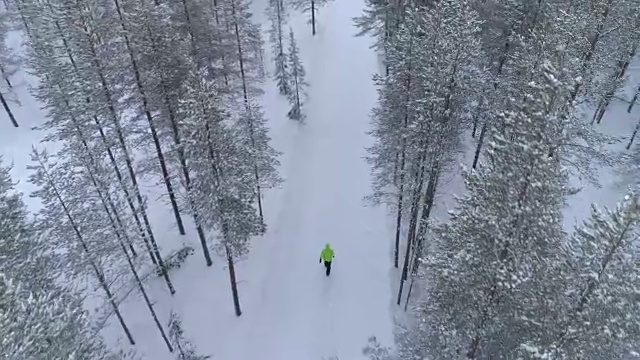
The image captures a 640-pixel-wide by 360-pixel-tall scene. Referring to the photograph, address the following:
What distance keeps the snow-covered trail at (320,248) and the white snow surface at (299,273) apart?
2.1 inches

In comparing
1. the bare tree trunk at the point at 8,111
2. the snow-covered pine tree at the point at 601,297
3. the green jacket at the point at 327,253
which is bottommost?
the green jacket at the point at 327,253

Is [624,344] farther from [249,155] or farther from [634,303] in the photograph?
[249,155]

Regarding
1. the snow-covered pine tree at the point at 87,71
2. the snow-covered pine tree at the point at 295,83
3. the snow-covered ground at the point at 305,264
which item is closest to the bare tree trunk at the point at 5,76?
the snow-covered ground at the point at 305,264

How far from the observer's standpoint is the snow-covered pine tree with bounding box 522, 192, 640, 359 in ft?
35.0

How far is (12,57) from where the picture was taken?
38094 millimetres

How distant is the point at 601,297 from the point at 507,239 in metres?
2.36

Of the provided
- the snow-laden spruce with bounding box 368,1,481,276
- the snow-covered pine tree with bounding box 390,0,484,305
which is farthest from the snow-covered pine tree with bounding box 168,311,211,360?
the snow-covered pine tree with bounding box 390,0,484,305

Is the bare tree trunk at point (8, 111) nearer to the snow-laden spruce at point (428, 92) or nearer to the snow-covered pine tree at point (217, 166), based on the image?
the snow-covered pine tree at point (217, 166)

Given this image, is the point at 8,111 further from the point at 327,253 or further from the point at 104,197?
the point at 327,253

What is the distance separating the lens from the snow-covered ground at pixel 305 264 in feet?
74.3

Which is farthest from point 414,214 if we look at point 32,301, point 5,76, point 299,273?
point 5,76

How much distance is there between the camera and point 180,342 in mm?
22766

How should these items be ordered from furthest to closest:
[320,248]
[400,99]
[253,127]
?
[320,248]
[253,127]
[400,99]

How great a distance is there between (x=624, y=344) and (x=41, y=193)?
60.6 feet
